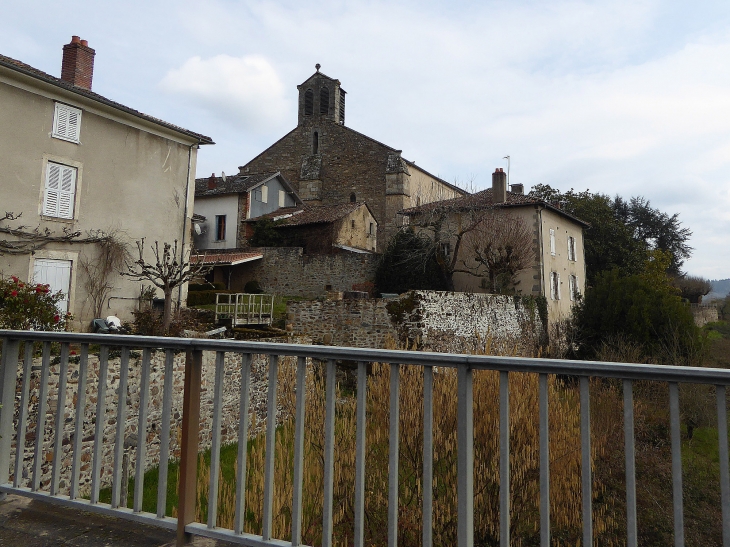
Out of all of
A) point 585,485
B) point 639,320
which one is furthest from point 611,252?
point 585,485

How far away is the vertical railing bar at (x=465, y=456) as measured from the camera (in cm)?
188

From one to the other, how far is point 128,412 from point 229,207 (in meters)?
21.5

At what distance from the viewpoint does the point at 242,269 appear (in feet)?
85.7

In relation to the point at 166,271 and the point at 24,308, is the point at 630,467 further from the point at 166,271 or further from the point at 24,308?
the point at 166,271

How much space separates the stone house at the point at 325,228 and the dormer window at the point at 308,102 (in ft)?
35.5

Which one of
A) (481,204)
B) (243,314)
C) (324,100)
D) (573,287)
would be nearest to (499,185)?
(481,204)

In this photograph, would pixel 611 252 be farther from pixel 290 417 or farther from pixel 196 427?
pixel 196 427

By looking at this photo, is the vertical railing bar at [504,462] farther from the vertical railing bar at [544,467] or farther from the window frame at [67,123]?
the window frame at [67,123]

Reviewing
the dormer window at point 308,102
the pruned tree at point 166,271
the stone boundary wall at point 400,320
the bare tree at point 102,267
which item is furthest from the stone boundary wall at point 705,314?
the bare tree at point 102,267

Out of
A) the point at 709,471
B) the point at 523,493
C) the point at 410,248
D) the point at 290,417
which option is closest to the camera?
the point at 523,493

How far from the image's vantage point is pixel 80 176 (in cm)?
1393

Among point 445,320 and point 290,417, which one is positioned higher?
point 445,320

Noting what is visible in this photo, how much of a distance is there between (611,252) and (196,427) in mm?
33647

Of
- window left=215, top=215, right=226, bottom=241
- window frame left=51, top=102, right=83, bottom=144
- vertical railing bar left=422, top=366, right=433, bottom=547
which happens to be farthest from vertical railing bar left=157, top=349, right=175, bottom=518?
window left=215, top=215, right=226, bottom=241
